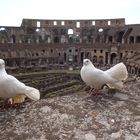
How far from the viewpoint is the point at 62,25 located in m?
49.0

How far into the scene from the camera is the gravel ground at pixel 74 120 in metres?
5.32

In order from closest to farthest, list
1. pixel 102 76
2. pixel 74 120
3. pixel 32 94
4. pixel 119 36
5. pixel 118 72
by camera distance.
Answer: pixel 74 120 < pixel 32 94 < pixel 102 76 < pixel 118 72 < pixel 119 36

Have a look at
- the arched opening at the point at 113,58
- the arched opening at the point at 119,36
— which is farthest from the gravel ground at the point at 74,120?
the arched opening at the point at 119,36

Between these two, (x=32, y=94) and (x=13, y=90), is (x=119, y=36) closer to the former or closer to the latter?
(x=32, y=94)

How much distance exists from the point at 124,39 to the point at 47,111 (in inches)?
1537

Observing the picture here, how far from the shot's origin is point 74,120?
5816mm

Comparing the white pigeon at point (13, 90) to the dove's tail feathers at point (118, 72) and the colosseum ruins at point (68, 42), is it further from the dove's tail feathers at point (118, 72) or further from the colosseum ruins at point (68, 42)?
the colosseum ruins at point (68, 42)

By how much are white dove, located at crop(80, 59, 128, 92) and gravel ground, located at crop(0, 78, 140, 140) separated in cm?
55

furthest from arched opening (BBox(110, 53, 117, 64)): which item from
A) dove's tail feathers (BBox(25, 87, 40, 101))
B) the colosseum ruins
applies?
dove's tail feathers (BBox(25, 87, 40, 101))

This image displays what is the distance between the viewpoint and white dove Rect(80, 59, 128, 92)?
7484 millimetres

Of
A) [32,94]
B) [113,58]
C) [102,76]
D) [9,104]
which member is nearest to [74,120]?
[32,94]

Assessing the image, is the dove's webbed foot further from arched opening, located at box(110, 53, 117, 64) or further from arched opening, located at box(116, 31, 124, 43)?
arched opening, located at box(116, 31, 124, 43)

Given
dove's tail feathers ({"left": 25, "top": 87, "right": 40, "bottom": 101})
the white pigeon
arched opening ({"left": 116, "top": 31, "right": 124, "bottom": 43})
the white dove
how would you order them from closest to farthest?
the white pigeon, dove's tail feathers ({"left": 25, "top": 87, "right": 40, "bottom": 101}), the white dove, arched opening ({"left": 116, "top": 31, "right": 124, "bottom": 43})

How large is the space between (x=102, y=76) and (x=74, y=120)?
208cm
